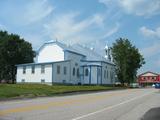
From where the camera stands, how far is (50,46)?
85.9 m

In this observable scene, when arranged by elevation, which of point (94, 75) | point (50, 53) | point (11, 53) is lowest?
point (94, 75)

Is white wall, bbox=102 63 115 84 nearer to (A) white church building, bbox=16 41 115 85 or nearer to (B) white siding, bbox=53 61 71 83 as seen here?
(A) white church building, bbox=16 41 115 85

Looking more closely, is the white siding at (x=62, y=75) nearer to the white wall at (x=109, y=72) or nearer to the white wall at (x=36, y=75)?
the white wall at (x=36, y=75)

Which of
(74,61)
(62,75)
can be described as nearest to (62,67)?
(62,75)

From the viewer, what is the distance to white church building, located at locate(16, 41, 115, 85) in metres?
75.2

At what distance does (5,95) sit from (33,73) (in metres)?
43.8

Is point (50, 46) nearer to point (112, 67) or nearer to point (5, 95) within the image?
point (112, 67)

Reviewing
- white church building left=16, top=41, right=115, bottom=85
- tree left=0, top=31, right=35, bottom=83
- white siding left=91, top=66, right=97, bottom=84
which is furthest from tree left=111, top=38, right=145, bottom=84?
tree left=0, top=31, right=35, bottom=83

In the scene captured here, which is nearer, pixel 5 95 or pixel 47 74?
pixel 5 95

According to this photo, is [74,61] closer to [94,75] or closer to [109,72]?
[94,75]

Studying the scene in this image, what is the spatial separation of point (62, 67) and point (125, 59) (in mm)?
35107

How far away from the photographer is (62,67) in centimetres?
7712

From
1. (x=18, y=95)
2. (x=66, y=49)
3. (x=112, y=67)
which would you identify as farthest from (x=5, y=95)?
(x=112, y=67)

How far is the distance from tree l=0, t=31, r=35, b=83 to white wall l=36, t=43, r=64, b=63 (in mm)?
7453
